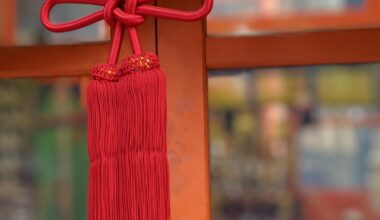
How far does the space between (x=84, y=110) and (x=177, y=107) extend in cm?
16

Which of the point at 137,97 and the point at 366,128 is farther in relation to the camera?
the point at 366,128

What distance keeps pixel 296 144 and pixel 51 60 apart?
0.37m

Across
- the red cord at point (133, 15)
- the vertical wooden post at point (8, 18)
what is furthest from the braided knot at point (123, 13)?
the vertical wooden post at point (8, 18)

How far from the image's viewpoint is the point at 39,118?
0.89 m

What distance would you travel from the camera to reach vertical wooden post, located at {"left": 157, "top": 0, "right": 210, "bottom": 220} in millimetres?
790

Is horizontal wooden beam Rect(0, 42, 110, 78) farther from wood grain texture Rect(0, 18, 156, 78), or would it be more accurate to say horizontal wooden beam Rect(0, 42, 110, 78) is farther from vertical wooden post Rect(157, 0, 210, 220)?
vertical wooden post Rect(157, 0, 210, 220)

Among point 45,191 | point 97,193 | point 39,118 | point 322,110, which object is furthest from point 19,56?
point 322,110

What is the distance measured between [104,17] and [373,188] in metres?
0.44

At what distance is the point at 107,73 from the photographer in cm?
66

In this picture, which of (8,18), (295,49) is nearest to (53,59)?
(8,18)

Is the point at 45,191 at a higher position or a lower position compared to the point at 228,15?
lower

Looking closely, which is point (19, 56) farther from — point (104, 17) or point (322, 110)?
point (322, 110)

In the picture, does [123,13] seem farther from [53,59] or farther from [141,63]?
[53,59]

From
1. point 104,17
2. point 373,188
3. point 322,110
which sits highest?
point 104,17
